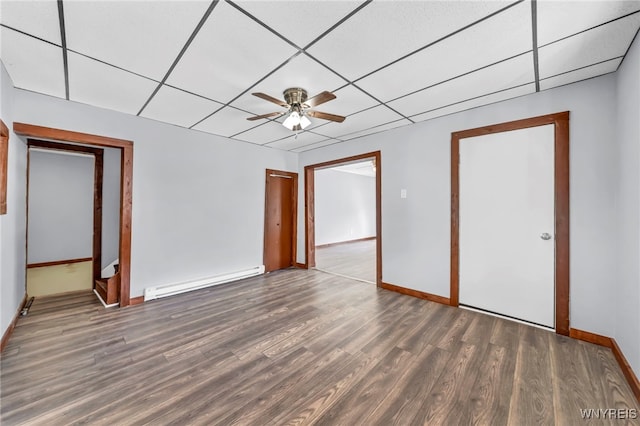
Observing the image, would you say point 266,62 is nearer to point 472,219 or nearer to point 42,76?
point 42,76

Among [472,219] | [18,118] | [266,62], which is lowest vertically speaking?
[472,219]

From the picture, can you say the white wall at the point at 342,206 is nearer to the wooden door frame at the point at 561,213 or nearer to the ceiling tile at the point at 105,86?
the ceiling tile at the point at 105,86

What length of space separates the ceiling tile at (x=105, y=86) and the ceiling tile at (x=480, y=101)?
3152mm

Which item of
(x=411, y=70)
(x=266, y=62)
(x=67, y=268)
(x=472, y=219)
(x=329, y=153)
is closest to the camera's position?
(x=266, y=62)

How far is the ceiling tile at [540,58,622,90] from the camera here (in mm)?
2123

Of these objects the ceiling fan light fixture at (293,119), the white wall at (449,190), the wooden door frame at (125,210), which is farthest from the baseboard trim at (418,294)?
the wooden door frame at (125,210)

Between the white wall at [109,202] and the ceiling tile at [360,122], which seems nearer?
the ceiling tile at [360,122]

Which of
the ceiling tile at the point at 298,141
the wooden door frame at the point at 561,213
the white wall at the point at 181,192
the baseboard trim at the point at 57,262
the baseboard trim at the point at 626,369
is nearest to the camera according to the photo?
the baseboard trim at the point at 626,369

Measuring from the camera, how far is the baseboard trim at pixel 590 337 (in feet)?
7.32

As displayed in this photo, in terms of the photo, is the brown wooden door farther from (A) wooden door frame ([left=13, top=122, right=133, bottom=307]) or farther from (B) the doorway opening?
(A) wooden door frame ([left=13, top=122, right=133, bottom=307])

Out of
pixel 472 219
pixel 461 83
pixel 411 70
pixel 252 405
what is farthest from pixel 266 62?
pixel 472 219

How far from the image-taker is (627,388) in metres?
1.71

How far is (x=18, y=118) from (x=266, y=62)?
8.89 ft

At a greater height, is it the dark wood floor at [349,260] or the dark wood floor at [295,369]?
the dark wood floor at [349,260]
